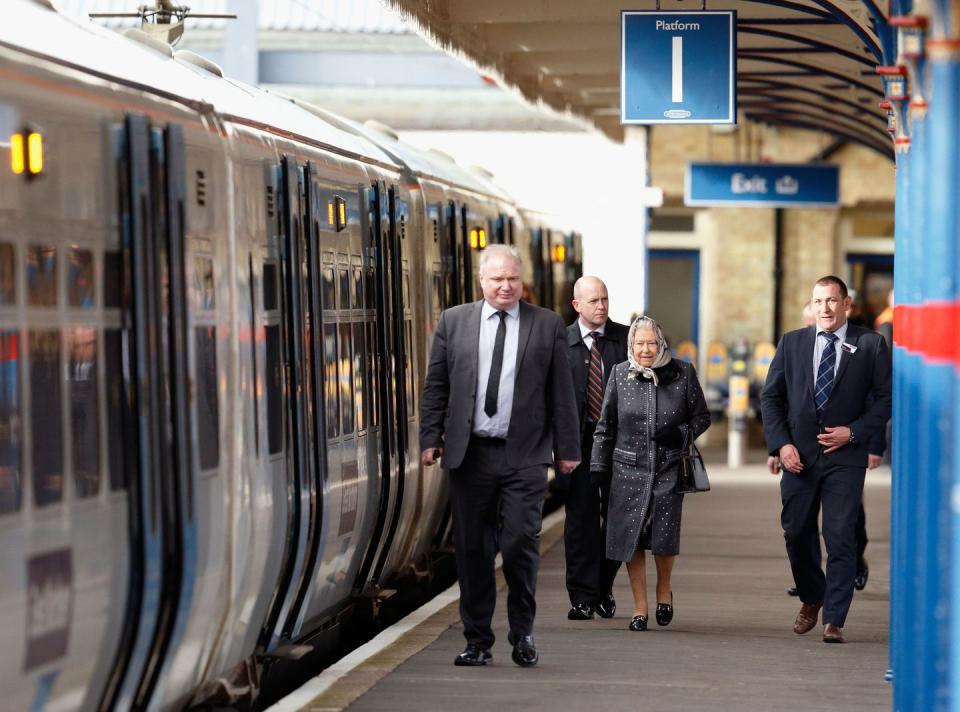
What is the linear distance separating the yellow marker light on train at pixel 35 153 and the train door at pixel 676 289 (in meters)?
22.5

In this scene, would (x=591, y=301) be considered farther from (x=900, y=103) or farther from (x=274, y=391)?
(x=900, y=103)

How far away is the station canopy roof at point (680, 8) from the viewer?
42.6ft

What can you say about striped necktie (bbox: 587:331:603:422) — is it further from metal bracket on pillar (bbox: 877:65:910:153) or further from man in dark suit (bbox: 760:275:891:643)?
metal bracket on pillar (bbox: 877:65:910:153)

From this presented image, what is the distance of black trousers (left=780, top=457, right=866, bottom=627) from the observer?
384 inches

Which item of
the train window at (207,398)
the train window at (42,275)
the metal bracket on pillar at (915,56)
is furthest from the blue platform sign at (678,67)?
the train window at (42,275)

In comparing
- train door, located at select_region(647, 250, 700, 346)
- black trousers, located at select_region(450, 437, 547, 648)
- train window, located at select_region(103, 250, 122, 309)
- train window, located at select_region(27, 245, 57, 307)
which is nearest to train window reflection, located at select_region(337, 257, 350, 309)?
black trousers, located at select_region(450, 437, 547, 648)

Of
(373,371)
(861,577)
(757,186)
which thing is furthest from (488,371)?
(757,186)

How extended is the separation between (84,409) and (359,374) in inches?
152

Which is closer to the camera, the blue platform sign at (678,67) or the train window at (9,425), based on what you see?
the train window at (9,425)

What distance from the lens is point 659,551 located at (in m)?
10.0

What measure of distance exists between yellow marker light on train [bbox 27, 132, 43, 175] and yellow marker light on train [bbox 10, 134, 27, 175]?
0.04 metres

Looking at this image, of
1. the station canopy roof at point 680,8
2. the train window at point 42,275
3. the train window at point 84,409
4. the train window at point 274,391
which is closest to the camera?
the train window at point 42,275

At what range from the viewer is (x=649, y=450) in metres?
10.1

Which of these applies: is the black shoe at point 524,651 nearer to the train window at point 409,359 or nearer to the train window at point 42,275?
the train window at point 409,359
